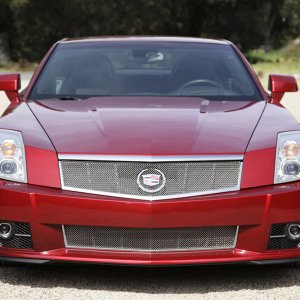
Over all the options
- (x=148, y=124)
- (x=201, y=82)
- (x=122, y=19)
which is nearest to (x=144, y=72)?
(x=201, y=82)

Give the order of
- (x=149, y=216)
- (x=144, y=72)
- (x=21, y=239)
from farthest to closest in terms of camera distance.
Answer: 1. (x=144, y=72)
2. (x=21, y=239)
3. (x=149, y=216)

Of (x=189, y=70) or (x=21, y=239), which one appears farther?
(x=189, y=70)

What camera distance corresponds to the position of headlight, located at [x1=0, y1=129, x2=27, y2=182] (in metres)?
4.69

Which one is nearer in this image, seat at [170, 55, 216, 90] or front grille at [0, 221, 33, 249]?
front grille at [0, 221, 33, 249]

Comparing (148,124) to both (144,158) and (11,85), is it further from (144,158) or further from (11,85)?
(11,85)

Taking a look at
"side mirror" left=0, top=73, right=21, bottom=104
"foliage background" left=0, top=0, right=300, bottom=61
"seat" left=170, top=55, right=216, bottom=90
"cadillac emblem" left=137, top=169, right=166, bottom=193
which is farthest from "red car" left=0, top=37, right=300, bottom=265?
"foliage background" left=0, top=0, right=300, bottom=61

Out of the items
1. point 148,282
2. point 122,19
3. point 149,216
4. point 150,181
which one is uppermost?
point 150,181

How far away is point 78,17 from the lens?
155ft

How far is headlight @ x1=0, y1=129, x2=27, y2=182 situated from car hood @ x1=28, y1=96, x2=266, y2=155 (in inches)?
7.2

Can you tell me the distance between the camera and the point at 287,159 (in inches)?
→ 188

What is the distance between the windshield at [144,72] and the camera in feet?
20.1

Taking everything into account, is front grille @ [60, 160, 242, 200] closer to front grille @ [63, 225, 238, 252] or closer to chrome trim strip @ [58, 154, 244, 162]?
chrome trim strip @ [58, 154, 244, 162]

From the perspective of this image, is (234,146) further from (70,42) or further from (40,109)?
(70,42)

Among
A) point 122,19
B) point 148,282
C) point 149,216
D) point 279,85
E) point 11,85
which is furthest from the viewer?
point 122,19
